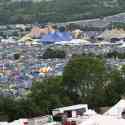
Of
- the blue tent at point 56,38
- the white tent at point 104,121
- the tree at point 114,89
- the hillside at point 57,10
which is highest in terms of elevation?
the white tent at point 104,121

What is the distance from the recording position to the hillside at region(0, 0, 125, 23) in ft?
196

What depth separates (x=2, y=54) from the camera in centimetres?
3041

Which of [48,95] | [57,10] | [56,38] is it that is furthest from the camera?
[57,10]

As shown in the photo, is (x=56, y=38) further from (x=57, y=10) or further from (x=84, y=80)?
(x=57, y=10)

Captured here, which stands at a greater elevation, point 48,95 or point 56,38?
point 48,95

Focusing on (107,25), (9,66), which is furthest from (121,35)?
(9,66)

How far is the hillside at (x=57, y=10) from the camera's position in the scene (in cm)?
5962

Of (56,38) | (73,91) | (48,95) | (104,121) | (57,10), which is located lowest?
(57,10)

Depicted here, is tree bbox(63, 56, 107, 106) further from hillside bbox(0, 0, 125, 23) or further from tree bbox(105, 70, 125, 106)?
hillside bbox(0, 0, 125, 23)

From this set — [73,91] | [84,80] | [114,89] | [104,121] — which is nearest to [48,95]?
[73,91]

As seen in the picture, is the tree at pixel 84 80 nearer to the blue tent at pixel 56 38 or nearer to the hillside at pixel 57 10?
the blue tent at pixel 56 38

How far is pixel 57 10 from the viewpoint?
62250mm

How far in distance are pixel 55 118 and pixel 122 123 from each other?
2812 millimetres

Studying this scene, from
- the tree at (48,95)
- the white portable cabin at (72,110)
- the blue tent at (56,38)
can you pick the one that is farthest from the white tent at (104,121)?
the blue tent at (56,38)
